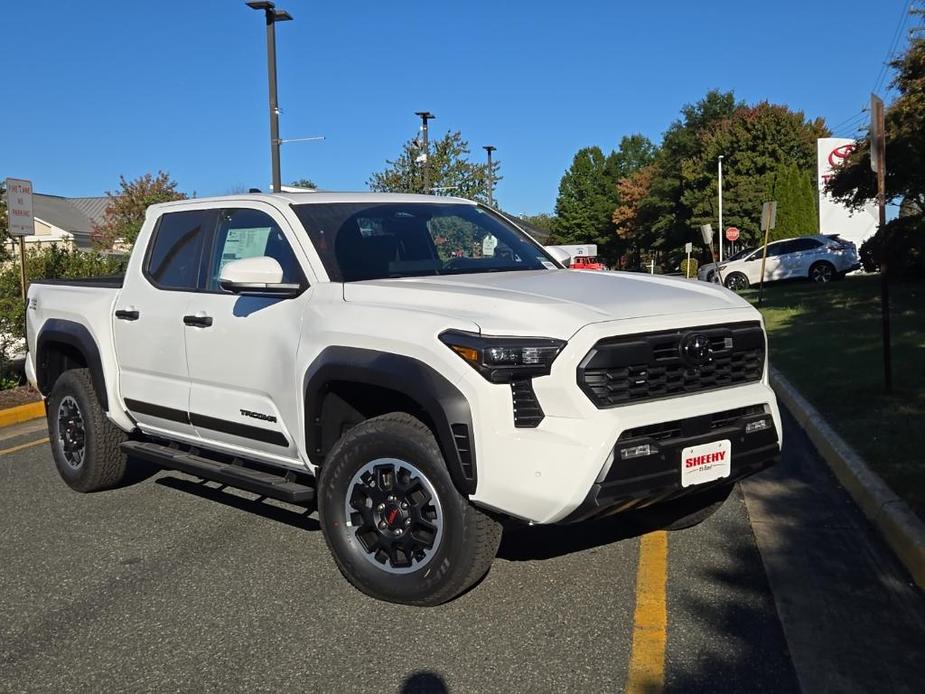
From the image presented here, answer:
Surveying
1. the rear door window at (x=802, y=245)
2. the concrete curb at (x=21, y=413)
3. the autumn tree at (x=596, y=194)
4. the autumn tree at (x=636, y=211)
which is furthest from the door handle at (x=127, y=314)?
the autumn tree at (x=596, y=194)

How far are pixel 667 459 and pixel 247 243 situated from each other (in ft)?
8.96

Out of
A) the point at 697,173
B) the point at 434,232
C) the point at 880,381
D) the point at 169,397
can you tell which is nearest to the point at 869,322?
the point at 880,381

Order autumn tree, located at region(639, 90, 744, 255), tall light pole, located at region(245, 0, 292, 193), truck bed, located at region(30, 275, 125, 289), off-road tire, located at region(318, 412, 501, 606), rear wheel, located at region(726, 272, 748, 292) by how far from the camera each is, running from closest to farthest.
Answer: off-road tire, located at region(318, 412, 501, 606), truck bed, located at region(30, 275, 125, 289), tall light pole, located at region(245, 0, 292, 193), rear wheel, located at region(726, 272, 748, 292), autumn tree, located at region(639, 90, 744, 255)

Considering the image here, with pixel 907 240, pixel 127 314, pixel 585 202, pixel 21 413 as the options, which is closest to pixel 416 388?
pixel 127 314

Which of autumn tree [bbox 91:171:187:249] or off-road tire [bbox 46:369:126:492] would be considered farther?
autumn tree [bbox 91:171:187:249]

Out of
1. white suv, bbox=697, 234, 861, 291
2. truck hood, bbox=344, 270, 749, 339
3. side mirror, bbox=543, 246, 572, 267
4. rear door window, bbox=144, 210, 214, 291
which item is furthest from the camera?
white suv, bbox=697, 234, 861, 291

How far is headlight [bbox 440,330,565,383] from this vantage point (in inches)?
136

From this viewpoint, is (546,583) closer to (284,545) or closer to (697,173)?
(284,545)

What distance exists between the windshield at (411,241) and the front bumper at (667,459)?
1639 millimetres

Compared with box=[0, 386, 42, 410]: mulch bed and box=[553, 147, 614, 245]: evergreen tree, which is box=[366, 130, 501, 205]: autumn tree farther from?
box=[553, 147, 614, 245]: evergreen tree

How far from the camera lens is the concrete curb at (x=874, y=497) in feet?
14.3

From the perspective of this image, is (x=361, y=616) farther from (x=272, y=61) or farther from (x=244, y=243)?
(x=272, y=61)

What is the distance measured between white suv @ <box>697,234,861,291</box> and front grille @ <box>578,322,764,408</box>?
24772mm

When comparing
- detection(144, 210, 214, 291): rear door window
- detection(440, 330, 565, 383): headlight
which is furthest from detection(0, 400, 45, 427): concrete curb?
detection(440, 330, 565, 383): headlight
